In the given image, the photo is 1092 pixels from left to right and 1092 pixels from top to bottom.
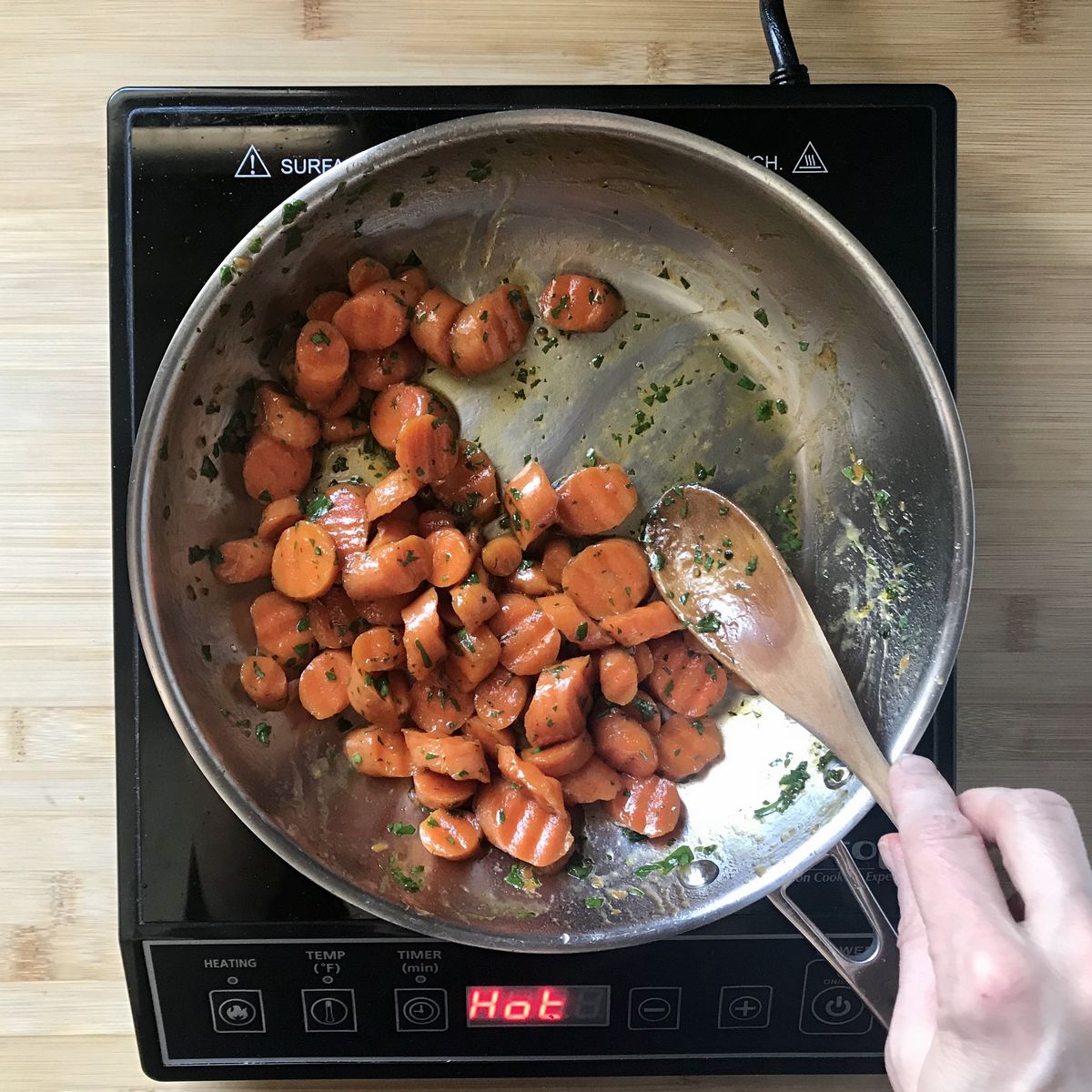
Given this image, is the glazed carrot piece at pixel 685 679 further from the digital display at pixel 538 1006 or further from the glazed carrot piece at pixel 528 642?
the digital display at pixel 538 1006

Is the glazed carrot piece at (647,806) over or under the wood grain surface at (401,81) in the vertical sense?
under

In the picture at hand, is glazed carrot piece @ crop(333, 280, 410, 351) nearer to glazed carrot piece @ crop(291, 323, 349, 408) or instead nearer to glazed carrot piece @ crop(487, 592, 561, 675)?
glazed carrot piece @ crop(291, 323, 349, 408)

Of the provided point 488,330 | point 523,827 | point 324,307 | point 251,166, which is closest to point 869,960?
point 523,827

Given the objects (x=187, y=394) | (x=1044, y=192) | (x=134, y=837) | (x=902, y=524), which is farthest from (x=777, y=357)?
(x=134, y=837)

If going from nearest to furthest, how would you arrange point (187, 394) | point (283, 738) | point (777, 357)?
point (187, 394) → point (283, 738) → point (777, 357)

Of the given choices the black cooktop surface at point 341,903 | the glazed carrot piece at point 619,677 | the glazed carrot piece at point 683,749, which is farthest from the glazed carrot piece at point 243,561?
the glazed carrot piece at point 683,749

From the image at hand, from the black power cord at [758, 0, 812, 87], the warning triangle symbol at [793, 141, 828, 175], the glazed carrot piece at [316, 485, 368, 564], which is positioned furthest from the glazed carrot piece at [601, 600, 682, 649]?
the black power cord at [758, 0, 812, 87]

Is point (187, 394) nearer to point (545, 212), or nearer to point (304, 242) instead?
point (304, 242)
